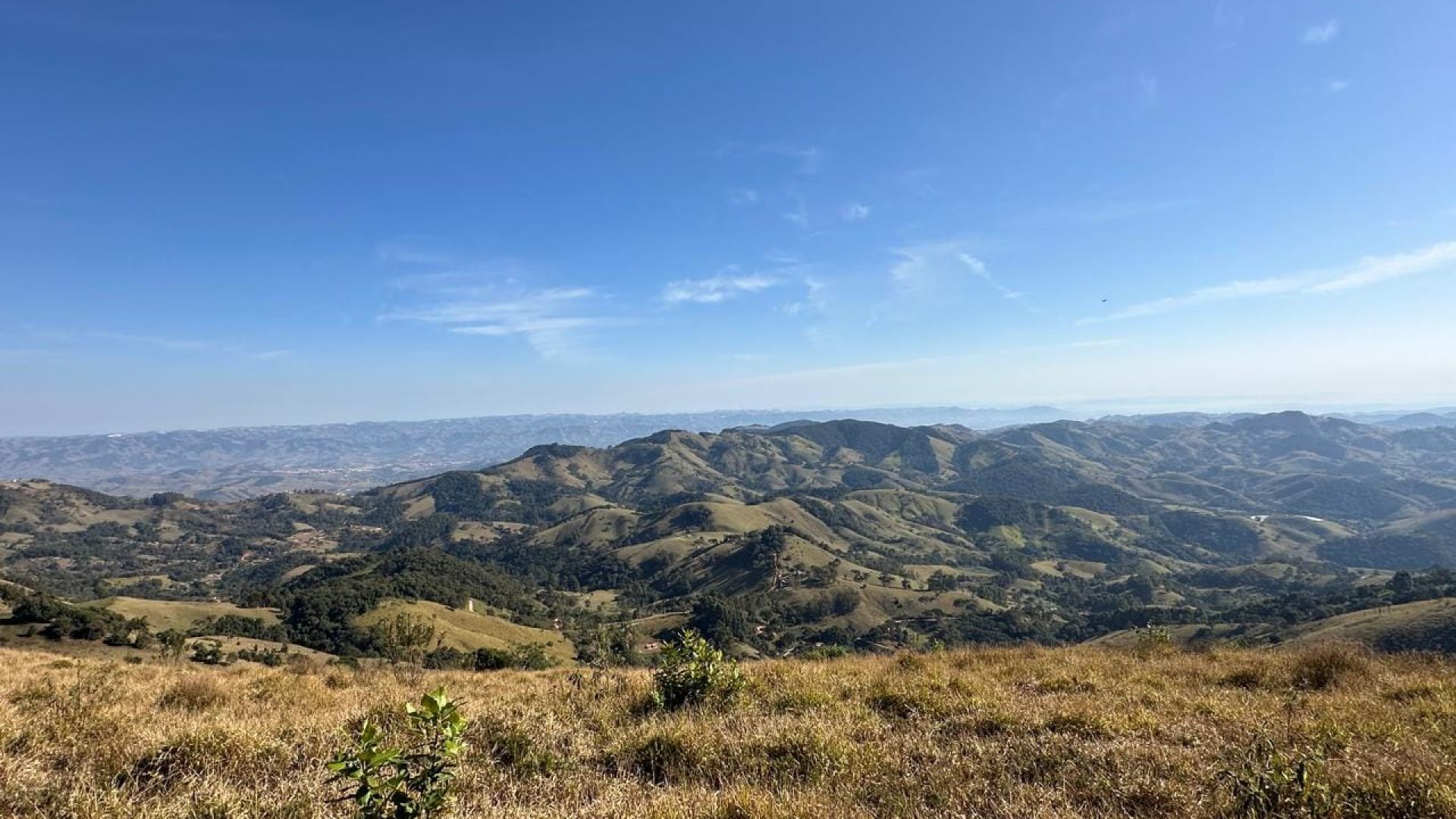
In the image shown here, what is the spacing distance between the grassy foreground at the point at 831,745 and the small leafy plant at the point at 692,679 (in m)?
0.59

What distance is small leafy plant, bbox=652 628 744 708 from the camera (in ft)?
32.8

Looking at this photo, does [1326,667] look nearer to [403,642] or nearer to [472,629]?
[403,642]

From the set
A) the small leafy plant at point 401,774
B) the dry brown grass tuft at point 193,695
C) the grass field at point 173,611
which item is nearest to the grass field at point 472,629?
the grass field at point 173,611

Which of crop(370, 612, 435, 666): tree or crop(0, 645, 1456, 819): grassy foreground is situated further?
crop(370, 612, 435, 666): tree

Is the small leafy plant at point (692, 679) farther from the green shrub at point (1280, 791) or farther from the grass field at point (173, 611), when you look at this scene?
the grass field at point (173, 611)

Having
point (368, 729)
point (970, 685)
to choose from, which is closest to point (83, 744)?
point (368, 729)

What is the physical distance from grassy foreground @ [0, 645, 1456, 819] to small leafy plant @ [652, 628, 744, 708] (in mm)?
590

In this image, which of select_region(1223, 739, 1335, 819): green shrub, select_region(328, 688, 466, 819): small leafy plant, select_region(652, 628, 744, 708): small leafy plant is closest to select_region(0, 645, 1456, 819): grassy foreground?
select_region(1223, 739, 1335, 819): green shrub

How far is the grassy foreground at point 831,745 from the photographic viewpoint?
5246 mm

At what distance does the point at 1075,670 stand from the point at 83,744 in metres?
14.9

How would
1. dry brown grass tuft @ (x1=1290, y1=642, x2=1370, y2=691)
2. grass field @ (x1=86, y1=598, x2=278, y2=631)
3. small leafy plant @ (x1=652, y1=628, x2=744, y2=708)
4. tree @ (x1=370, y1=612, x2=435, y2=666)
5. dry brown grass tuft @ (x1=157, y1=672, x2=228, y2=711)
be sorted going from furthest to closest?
grass field @ (x1=86, y1=598, x2=278, y2=631) → tree @ (x1=370, y1=612, x2=435, y2=666) → dry brown grass tuft @ (x1=1290, y1=642, x2=1370, y2=691) → small leafy plant @ (x1=652, y1=628, x2=744, y2=708) → dry brown grass tuft @ (x1=157, y1=672, x2=228, y2=711)

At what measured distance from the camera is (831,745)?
6.97 m

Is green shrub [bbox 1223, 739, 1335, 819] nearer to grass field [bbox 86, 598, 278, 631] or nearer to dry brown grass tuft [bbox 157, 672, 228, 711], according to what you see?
dry brown grass tuft [bbox 157, 672, 228, 711]

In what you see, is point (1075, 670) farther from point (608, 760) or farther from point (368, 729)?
point (368, 729)
